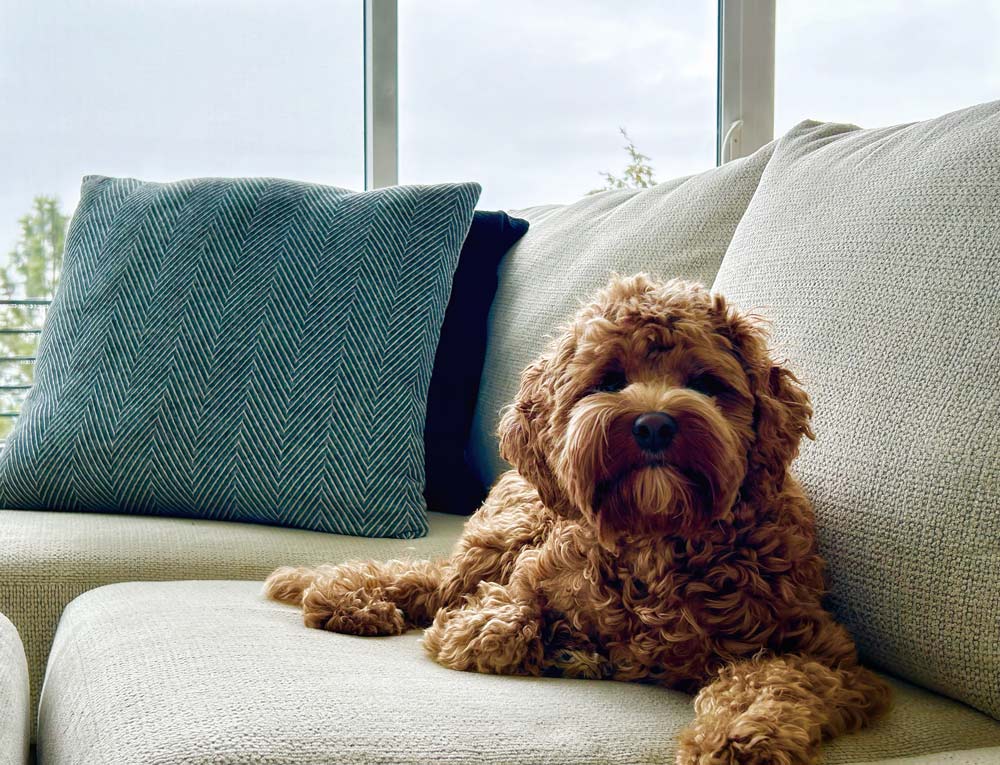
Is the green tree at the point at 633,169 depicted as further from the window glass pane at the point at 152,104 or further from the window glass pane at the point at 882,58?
the window glass pane at the point at 152,104

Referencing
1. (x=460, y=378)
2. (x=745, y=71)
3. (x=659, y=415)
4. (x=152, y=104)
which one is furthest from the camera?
(x=745, y=71)

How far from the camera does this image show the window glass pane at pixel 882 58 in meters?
3.46

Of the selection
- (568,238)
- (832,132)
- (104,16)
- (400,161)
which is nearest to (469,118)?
(400,161)

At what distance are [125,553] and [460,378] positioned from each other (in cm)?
78

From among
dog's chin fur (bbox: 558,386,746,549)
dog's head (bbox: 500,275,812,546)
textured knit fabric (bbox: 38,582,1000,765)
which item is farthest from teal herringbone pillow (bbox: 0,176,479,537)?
dog's chin fur (bbox: 558,386,746,549)

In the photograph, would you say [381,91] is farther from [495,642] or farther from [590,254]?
[495,642]

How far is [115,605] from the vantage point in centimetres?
146

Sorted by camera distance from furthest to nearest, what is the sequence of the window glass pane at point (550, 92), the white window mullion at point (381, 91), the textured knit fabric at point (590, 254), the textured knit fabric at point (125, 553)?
1. the window glass pane at point (550, 92)
2. the white window mullion at point (381, 91)
3. the textured knit fabric at point (590, 254)
4. the textured knit fabric at point (125, 553)

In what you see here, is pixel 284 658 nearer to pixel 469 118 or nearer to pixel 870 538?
pixel 870 538

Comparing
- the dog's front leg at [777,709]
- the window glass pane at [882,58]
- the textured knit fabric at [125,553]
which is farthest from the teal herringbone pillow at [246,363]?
the window glass pane at [882,58]

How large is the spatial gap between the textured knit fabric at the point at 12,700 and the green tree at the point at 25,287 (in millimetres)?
2032

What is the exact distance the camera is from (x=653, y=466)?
43.7 inches

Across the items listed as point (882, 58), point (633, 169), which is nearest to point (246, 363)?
point (633, 169)

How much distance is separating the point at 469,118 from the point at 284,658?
2.48m
